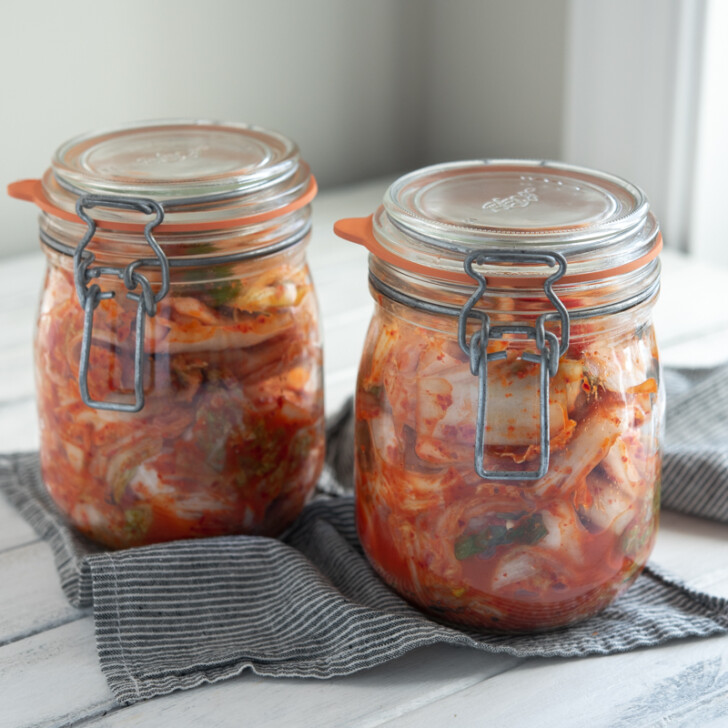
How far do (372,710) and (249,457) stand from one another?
204mm

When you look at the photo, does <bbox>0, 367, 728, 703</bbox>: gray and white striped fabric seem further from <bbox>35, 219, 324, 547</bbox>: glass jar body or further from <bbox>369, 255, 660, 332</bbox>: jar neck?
<bbox>369, 255, 660, 332</bbox>: jar neck

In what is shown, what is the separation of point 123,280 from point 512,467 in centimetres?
28

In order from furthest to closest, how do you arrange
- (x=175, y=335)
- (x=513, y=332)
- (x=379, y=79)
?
(x=379, y=79) → (x=175, y=335) → (x=513, y=332)

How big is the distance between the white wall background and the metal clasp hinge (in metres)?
0.84

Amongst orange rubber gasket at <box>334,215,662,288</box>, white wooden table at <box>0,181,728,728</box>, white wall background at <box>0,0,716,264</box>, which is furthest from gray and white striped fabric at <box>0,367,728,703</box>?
white wall background at <box>0,0,716,264</box>

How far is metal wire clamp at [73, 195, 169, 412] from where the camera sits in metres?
0.66

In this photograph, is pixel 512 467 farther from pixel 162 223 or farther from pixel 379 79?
pixel 379 79

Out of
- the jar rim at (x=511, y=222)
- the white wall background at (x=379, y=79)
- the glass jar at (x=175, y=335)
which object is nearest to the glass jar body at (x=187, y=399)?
the glass jar at (x=175, y=335)

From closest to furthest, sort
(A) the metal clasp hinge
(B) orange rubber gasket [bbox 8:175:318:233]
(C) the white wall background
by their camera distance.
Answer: (A) the metal clasp hinge, (B) orange rubber gasket [bbox 8:175:318:233], (C) the white wall background

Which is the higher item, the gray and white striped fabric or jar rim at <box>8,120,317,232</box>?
jar rim at <box>8,120,317,232</box>

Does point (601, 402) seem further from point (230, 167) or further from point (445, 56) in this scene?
point (445, 56)

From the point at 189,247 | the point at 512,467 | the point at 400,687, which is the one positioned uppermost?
the point at 189,247

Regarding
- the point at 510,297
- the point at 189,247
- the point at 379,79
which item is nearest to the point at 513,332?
the point at 510,297

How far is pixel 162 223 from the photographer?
0.67 metres
